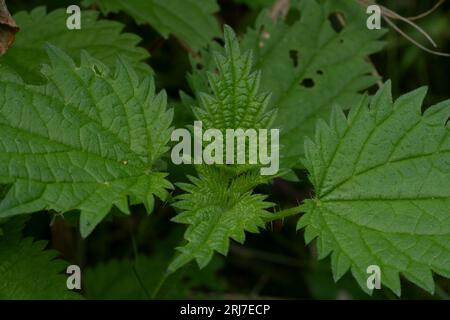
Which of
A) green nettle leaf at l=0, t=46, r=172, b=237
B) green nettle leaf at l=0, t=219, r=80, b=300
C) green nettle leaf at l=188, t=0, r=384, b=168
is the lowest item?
green nettle leaf at l=0, t=219, r=80, b=300

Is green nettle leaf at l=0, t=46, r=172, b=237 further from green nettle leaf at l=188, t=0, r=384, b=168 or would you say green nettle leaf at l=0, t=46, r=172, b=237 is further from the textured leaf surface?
the textured leaf surface

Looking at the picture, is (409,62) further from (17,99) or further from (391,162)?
(17,99)

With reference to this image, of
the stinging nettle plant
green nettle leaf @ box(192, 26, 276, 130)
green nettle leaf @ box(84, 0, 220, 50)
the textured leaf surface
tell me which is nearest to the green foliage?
the textured leaf surface

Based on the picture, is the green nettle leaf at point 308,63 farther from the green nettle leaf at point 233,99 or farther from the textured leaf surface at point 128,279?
the textured leaf surface at point 128,279

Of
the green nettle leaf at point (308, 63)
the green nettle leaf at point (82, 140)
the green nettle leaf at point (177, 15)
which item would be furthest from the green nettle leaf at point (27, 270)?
the green nettle leaf at point (177, 15)

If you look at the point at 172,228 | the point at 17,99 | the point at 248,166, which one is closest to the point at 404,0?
the point at 172,228
